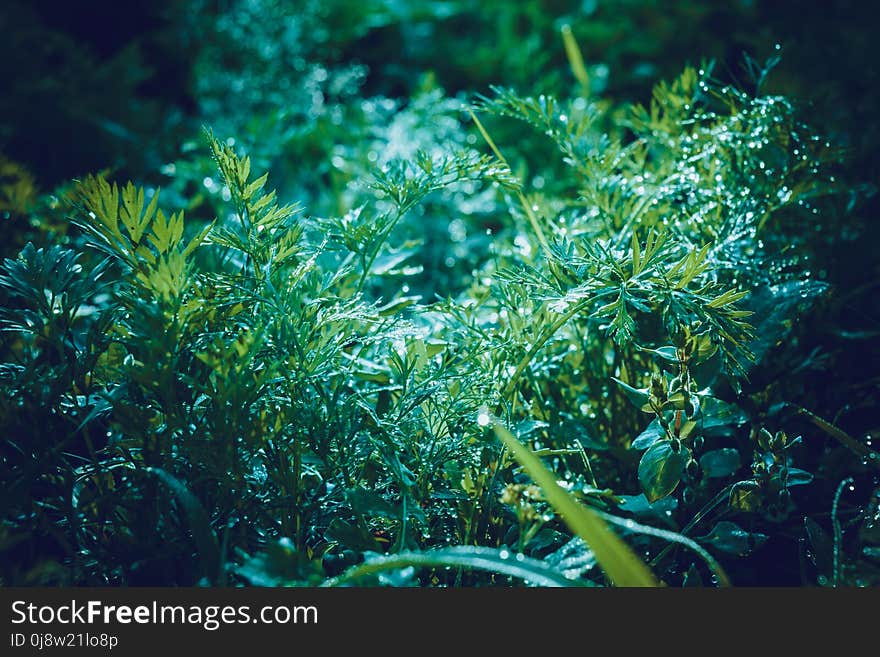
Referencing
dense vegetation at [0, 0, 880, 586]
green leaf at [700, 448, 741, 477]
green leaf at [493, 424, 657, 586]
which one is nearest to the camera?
green leaf at [493, 424, 657, 586]

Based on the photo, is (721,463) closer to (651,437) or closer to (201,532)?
(651,437)

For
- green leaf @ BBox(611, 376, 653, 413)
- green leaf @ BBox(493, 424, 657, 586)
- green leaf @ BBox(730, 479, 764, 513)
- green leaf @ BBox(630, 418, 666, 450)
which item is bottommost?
green leaf @ BBox(493, 424, 657, 586)

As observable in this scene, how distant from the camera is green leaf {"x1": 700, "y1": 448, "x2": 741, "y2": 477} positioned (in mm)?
915

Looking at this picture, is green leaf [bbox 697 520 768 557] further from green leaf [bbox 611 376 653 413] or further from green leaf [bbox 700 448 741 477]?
Result: green leaf [bbox 611 376 653 413]

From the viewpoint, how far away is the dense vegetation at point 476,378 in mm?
808

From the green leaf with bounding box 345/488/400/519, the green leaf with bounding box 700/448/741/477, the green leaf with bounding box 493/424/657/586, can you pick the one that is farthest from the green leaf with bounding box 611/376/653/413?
the green leaf with bounding box 345/488/400/519

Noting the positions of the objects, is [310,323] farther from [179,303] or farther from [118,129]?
[118,129]

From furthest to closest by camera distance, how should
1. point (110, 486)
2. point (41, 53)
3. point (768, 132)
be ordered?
point (41, 53) < point (768, 132) < point (110, 486)

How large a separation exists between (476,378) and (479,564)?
0.31 meters

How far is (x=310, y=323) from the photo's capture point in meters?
0.89

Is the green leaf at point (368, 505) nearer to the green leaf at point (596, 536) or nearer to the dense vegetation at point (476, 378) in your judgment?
the dense vegetation at point (476, 378)

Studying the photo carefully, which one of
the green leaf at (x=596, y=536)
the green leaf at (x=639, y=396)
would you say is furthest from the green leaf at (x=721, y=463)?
the green leaf at (x=596, y=536)

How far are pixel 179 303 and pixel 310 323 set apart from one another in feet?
0.55

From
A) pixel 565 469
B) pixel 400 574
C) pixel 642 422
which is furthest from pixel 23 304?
pixel 642 422
